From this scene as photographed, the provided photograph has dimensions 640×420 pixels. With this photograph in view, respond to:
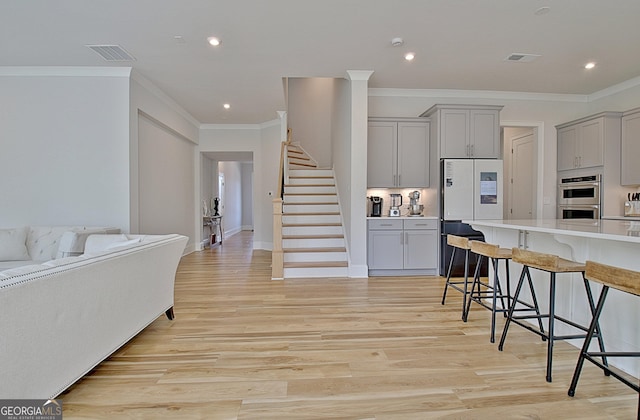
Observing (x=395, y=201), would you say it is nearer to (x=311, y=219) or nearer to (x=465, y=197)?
(x=465, y=197)

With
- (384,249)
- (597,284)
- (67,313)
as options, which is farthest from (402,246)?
(67,313)

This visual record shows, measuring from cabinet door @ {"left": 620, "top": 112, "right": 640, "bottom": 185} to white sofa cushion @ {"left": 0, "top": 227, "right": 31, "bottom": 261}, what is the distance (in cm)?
780

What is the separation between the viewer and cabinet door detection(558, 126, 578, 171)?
5.02 metres

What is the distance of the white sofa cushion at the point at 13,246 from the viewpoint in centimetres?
338

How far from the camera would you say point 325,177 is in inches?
270

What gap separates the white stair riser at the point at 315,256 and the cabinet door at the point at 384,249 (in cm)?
49

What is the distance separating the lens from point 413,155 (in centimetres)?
499

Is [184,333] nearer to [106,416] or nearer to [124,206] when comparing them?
[106,416]

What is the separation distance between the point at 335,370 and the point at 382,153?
11.8ft

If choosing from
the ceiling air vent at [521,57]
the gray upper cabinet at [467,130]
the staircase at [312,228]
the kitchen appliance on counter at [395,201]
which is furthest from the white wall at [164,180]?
the ceiling air vent at [521,57]

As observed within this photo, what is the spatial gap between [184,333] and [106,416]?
3.42 ft

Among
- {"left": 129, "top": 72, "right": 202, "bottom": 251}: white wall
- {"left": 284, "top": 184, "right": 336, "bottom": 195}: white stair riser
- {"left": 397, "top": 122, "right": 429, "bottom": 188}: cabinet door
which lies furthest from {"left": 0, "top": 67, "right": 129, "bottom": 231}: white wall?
A: {"left": 397, "top": 122, "right": 429, "bottom": 188}: cabinet door

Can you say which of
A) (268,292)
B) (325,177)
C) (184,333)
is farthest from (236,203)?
(184,333)

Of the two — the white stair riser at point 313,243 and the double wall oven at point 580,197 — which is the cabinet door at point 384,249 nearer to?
the white stair riser at point 313,243
